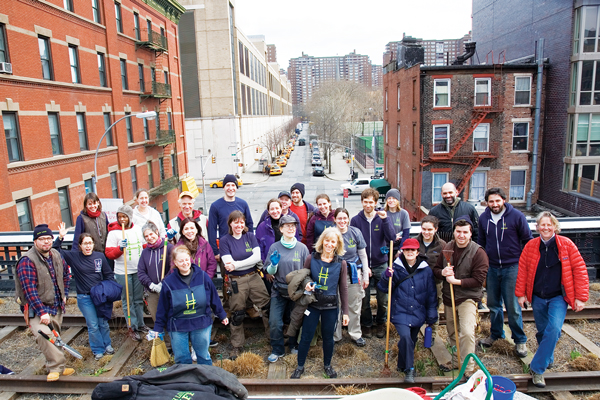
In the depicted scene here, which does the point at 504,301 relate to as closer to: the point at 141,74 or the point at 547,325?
the point at 547,325

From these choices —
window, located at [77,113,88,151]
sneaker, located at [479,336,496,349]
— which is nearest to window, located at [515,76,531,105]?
sneaker, located at [479,336,496,349]

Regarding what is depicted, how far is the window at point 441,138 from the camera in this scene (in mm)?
27859

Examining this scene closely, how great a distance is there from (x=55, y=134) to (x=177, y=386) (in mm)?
18962

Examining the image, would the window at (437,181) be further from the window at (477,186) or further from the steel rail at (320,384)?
the steel rail at (320,384)

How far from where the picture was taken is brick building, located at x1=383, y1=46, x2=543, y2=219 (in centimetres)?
2675

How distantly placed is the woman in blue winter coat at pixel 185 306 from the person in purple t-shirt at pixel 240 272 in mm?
768

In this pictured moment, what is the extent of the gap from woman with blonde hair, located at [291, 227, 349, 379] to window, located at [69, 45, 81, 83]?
19.8m

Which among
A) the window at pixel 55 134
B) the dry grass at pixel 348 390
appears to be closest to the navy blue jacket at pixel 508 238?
the dry grass at pixel 348 390

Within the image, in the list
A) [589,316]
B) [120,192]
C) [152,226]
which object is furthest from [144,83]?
[589,316]

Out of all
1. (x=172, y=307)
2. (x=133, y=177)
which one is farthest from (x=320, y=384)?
(x=133, y=177)

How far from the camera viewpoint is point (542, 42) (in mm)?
25984

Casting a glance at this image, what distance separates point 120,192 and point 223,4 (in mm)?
39775

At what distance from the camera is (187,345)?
5770 mm

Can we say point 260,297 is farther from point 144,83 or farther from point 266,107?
point 266,107
